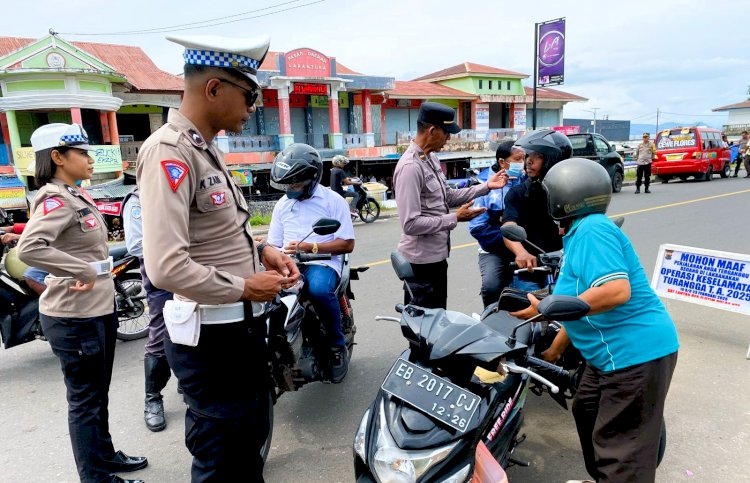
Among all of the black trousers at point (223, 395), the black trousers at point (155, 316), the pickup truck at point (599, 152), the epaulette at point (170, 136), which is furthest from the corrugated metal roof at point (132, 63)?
the black trousers at point (223, 395)

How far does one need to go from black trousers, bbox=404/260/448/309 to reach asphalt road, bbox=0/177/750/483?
77 centimetres

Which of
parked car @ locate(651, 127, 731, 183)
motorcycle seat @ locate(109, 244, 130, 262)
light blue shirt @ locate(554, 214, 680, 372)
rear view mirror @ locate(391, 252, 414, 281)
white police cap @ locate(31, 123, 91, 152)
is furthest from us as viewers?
parked car @ locate(651, 127, 731, 183)

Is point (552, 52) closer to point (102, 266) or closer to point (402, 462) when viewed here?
point (102, 266)

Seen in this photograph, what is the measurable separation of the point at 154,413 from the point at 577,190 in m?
2.88

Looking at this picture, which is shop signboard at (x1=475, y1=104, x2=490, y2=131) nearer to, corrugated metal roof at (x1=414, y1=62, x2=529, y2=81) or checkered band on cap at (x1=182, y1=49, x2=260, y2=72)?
corrugated metal roof at (x1=414, y1=62, x2=529, y2=81)

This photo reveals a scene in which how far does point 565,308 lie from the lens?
69.9 inches

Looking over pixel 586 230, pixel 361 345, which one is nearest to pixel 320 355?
pixel 361 345

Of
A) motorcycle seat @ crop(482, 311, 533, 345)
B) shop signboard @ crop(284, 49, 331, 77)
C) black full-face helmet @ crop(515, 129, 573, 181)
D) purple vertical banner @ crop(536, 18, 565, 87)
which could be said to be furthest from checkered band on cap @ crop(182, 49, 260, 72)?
shop signboard @ crop(284, 49, 331, 77)

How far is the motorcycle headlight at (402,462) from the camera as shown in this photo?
5.50 ft

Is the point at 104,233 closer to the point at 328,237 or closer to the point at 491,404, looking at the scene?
the point at 328,237

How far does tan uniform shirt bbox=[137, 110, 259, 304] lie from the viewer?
1550 millimetres

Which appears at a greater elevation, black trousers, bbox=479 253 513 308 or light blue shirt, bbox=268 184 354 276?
light blue shirt, bbox=268 184 354 276

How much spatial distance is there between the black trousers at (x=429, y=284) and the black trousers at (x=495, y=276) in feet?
1.29

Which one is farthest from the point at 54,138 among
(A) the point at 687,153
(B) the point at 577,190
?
(A) the point at 687,153
